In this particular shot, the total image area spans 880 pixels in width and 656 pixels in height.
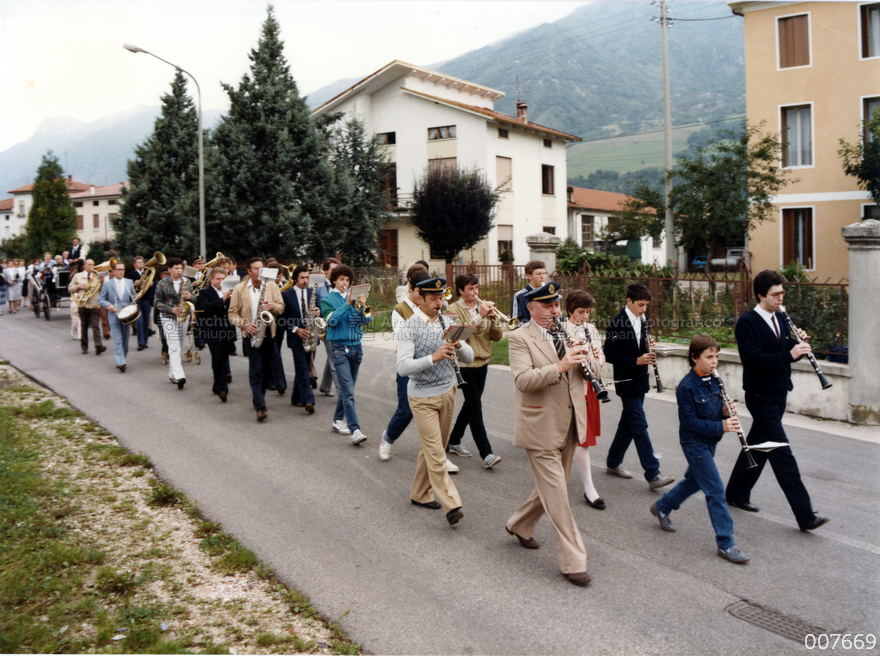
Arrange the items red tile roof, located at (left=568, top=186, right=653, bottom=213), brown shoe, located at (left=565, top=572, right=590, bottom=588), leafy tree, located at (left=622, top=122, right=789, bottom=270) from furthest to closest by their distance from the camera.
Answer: red tile roof, located at (left=568, top=186, right=653, bottom=213)
leafy tree, located at (left=622, top=122, right=789, bottom=270)
brown shoe, located at (left=565, top=572, right=590, bottom=588)

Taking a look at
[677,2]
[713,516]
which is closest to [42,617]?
[713,516]

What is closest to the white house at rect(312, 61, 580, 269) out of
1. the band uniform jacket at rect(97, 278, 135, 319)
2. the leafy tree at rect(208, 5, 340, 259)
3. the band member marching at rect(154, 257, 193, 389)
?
the leafy tree at rect(208, 5, 340, 259)

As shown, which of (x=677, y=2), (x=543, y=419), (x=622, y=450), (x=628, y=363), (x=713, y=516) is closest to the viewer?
(x=543, y=419)

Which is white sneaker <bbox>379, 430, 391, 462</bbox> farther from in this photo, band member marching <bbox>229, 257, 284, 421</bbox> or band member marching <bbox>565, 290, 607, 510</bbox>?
band member marching <bbox>229, 257, 284, 421</bbox>

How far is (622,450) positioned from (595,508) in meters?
0.98

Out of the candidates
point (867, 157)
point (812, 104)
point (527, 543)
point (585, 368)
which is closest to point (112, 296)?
point (527, 543)

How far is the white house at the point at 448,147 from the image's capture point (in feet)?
116

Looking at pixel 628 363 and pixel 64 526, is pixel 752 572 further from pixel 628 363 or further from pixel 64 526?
pixel 64 526

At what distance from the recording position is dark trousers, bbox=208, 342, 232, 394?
9.96 m

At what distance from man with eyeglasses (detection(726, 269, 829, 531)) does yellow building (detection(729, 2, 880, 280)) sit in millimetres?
20559

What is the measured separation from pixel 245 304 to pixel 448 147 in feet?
93.1

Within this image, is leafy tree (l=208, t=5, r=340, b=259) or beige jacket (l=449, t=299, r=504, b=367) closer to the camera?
beige jacket (l=449, t=299, r=504, b=367)

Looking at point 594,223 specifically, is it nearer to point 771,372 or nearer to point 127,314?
point 127,314

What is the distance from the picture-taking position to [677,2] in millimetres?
26844
